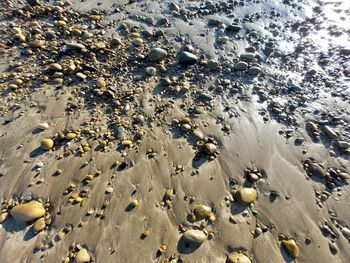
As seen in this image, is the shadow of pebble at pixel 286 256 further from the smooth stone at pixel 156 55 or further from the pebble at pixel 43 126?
the smooth stone at pixel 156 55

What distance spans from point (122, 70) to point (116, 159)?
209 centimetres

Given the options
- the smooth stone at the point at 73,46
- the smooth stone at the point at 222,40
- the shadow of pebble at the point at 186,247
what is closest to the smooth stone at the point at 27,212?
the shadow of pebble at the point at 186,247

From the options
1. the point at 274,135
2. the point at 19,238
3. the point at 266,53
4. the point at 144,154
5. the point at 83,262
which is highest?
the point at 266,53

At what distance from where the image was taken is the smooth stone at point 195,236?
119 inches

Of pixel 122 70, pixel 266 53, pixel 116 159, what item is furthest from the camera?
pixel 266 53

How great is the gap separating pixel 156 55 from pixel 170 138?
82.3 inches

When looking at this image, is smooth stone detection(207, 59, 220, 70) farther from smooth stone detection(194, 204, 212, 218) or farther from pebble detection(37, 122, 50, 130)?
pebble detection(37, 122, 50, 130)

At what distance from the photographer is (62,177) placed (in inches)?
140

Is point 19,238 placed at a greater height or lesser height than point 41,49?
lesser

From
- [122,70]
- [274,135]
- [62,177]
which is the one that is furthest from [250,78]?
[62,177]

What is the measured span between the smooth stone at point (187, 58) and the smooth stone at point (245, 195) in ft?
9.45

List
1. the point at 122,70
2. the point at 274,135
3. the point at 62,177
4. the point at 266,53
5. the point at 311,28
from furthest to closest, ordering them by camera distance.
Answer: the point at 311,28 → the point at 266,53 → the point at 122,70 → the point at 274,135 → the point at 62,177

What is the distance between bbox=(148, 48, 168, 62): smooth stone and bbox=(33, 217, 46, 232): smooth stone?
3519mm

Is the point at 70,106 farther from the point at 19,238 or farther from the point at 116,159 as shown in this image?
the point at 19,238
